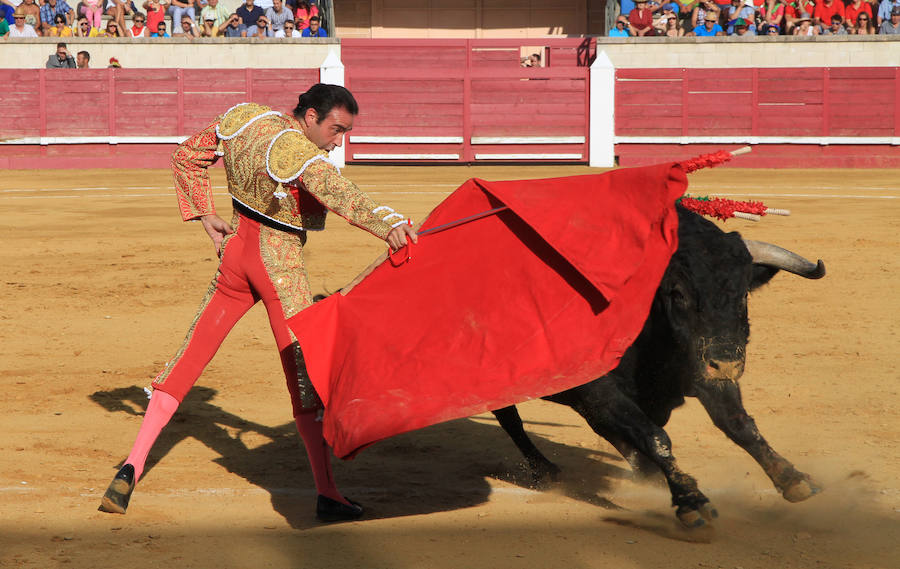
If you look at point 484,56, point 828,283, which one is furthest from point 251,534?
point 484,56

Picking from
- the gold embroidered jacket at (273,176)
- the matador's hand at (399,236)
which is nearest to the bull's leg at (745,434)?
the matador's hand at (399,236)

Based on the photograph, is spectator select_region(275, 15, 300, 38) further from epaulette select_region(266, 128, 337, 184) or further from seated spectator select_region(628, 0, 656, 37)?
epaulette select_region(266, 128, 337, 184)

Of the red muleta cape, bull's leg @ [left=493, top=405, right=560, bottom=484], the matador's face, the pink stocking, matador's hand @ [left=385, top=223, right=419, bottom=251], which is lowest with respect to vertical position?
bull's leg @ [left=493, top=405, right=560, bottom=484]

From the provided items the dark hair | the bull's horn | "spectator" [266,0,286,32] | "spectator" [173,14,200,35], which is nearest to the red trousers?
the dark hair

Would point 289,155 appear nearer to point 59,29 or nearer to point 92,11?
point 59,29

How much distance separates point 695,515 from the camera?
2.55 metres

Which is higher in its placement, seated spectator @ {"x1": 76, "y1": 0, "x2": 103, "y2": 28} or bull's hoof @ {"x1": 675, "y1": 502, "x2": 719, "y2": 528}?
seated spectator @ {"x1": 76, "y1": 0, "x2": 103, "y2": 28}

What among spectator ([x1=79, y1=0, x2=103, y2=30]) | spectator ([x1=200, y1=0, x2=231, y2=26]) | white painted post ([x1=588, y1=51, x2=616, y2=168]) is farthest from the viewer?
spectator ([x1=79, y1=0, x2=103, y2=30])

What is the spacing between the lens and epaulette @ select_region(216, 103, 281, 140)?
9.23 feet

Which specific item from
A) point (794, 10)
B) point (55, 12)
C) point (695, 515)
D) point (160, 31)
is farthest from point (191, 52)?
point (695, 515)

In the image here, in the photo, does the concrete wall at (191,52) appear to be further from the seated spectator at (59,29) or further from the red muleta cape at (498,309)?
the red muleta cape at (498,309)

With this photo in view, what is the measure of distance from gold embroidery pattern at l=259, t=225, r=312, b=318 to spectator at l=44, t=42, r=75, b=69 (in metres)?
12.0

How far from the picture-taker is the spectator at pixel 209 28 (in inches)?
576

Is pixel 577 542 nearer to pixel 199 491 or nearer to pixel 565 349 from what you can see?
pixel 565 349
